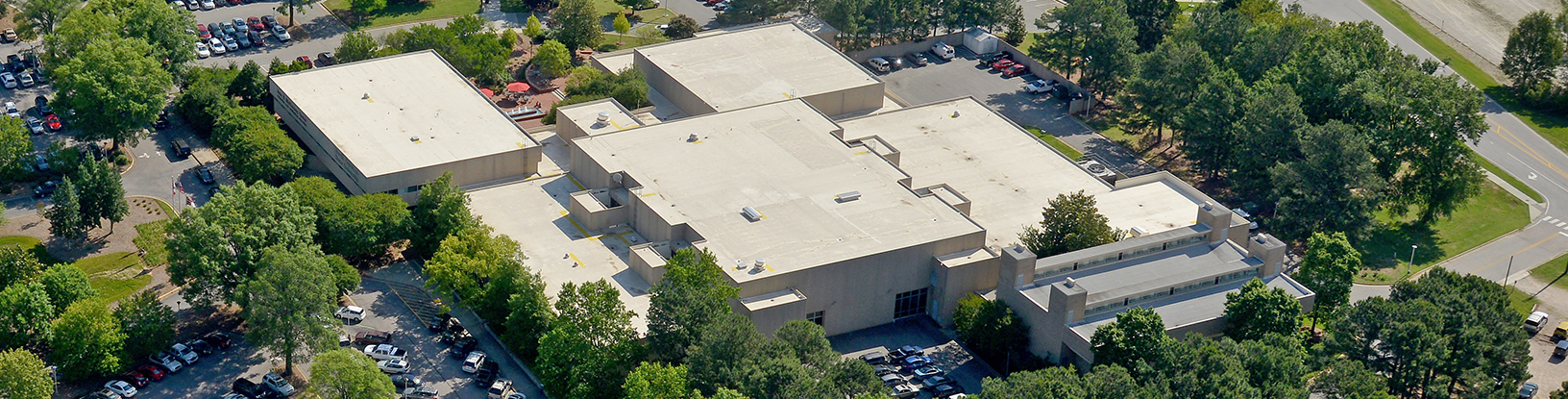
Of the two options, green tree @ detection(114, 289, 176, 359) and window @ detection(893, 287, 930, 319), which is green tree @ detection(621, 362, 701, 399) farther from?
green tree @ detection(114, 289, 176, 359)

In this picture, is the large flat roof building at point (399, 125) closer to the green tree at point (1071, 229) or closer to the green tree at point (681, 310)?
the green tree at point (681, 310)

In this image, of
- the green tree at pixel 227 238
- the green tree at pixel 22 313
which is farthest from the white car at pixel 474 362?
the green tree at pixel 22 313

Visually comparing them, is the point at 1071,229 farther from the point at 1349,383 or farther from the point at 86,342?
the point at 86,342

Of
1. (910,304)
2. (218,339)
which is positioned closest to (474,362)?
(218,339)

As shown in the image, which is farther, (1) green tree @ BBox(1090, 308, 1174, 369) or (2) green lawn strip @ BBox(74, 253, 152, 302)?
(2) green lawn strip @ BBox(74, 253, 152, 302)

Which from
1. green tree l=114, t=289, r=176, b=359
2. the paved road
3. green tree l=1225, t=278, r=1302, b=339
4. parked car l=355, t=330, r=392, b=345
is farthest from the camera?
the paved road

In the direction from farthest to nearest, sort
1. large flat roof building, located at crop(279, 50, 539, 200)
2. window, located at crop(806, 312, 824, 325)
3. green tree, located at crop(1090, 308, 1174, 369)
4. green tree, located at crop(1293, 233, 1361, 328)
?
large flat roof building, located at crop(279, 50, 539, 200), green tree, located at crop(1293, 233, 1361, 328), window, located at crop(806, 312, 824, 325), green tree, located at crop(1090, 308, 1174, 369)

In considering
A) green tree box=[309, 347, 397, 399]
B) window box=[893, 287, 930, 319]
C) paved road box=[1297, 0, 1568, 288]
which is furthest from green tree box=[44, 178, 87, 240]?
paved road box=[1297, 0, 1568, 288]
